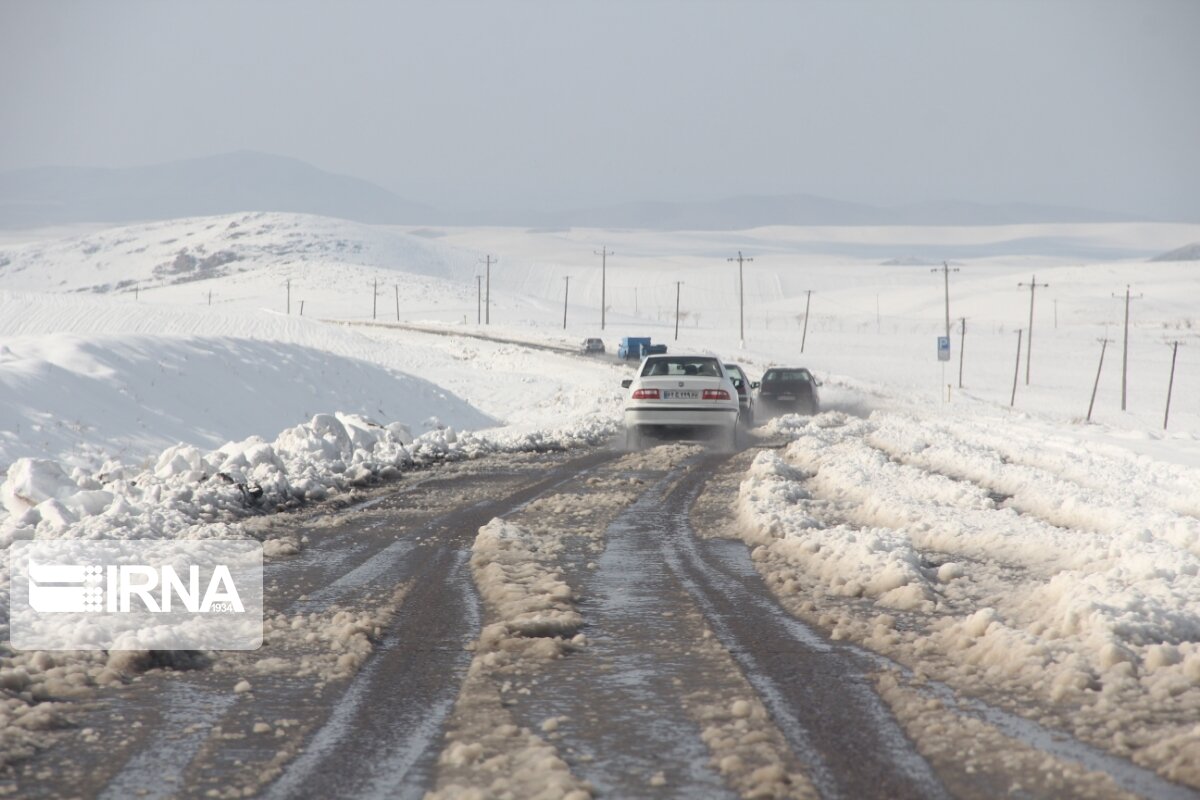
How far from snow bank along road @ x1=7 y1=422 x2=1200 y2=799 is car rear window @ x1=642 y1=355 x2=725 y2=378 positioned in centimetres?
1089

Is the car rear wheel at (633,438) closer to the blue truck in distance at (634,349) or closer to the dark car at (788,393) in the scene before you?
the dark car at (788,393)

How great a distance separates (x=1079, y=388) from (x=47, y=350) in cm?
6999

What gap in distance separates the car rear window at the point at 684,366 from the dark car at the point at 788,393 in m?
11.9

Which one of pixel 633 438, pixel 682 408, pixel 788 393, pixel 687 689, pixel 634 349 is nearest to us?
pixel 687 689

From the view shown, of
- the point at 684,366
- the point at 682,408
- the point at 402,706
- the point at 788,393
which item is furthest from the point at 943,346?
the point at 402,706

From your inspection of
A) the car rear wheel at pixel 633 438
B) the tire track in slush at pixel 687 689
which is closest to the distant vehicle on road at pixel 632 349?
the car rear wheel at pixel 633 438

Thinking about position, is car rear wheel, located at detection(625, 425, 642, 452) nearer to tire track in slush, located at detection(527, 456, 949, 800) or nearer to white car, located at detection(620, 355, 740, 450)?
white car, located at detection(620, 355, 740, 450)

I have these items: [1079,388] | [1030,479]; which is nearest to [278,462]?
[1030,479]

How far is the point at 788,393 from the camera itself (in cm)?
3391

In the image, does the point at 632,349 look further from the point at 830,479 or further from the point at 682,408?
the point at 830,479

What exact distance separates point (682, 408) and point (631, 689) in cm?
1553

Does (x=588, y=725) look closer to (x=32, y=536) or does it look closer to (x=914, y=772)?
(x=914, y=772)

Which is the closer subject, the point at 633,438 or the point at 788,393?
the point at 633,438

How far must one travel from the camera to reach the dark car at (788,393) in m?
33.7
